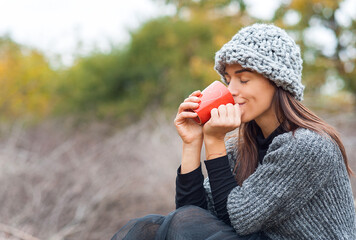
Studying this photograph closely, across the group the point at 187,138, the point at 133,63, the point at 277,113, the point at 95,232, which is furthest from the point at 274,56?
the point at 133,63

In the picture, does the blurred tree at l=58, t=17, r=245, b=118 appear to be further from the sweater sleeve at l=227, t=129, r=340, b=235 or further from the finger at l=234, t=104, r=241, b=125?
the sweater sleeve at l=227, t=129, r=340, b=235

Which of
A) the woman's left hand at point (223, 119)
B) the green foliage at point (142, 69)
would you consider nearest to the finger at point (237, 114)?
the woman's left hand at point (223, 119)

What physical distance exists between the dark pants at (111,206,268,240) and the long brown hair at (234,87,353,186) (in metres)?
0.32

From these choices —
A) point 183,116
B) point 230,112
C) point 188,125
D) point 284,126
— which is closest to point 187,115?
point 183,116

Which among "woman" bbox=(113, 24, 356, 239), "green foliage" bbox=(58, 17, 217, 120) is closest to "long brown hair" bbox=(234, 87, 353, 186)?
"woman" bbox=(113, 24, 356, 239)

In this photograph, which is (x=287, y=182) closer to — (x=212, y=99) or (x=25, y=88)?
(x=212, y=99)

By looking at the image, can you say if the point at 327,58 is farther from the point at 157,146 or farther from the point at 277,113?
the point at 277,113

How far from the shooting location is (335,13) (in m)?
9.72

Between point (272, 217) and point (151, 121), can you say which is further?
point (151, 121)

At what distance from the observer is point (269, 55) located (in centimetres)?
183

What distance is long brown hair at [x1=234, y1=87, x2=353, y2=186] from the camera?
183 centimetres

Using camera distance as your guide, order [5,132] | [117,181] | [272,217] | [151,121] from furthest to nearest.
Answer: [5,132] < [151,121] < [117,181] < [272,217]

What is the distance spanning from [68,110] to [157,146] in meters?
5.66

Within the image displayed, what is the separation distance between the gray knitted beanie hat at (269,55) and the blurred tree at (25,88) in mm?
9252
